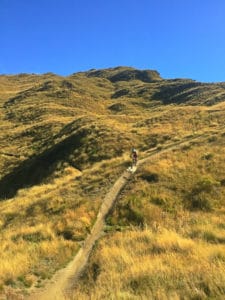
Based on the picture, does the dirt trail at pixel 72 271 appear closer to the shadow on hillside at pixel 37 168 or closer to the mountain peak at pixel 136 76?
the shadow on hillside at pixel 37 168

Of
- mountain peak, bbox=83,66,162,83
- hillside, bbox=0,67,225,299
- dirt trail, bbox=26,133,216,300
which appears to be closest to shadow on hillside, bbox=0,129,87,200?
hillside, bbox=0,67,225,299

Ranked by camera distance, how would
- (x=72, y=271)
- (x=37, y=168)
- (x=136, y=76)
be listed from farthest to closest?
(x=136, y=76) → (x=37, y=168) → (x=72, y=271)

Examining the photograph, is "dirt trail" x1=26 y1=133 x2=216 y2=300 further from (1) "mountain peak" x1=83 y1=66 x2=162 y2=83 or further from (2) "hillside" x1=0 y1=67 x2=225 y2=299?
(1) "mountain peak" x1=83 y1=66 x2=162 y2=83

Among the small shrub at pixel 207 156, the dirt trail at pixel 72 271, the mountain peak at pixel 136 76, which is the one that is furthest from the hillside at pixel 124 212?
the mountain peak at pixel 136 76

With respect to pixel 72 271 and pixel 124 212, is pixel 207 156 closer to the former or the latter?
pixel 124 212

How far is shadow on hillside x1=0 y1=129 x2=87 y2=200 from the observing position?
116 feet

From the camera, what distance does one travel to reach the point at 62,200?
21938 millimetres

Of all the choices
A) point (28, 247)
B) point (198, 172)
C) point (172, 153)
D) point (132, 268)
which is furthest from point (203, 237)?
point (172, 153)

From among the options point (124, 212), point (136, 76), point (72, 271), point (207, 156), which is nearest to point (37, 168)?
point (207, 156)

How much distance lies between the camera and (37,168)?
38.0m

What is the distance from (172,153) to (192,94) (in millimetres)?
57550

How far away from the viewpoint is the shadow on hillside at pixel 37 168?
116 feet

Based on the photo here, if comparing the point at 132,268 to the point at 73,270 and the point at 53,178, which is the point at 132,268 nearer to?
the point at 73,270

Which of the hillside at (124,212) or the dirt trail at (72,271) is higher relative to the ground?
the hillside at (124,212)
